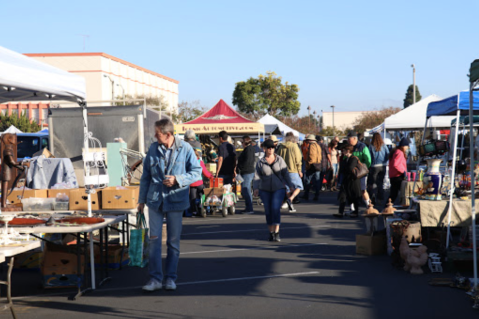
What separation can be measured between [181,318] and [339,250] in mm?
4656

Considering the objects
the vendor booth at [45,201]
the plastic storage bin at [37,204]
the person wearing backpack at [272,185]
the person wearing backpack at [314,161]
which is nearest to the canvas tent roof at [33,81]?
the vendor booth at [45,201]

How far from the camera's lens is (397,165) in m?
15.2

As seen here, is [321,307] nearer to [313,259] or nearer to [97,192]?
[313,259]

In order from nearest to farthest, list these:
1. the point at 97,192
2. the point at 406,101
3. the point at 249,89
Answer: the point at 97,192 → the point at 249,89 → the point at 406,101

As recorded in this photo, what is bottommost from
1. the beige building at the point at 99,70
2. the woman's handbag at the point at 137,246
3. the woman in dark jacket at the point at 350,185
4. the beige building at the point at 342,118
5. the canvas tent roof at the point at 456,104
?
the woman's handbag at the point at 137,246

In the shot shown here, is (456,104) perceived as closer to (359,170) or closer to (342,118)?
(359,170)

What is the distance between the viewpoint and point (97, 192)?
376 inches

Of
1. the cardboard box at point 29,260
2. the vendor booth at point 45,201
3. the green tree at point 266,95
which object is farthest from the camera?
the green tree at point 266,95

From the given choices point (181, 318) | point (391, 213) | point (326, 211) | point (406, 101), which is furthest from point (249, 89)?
point (406, 101)

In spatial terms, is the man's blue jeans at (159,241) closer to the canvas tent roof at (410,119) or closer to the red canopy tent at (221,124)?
the red canopy tent at (221,124)

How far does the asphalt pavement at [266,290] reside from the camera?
22.0 ft

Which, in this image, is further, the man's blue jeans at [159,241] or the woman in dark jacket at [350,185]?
the woman in dark jacket at [350,185]

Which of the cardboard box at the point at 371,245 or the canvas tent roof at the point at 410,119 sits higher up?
the canvas tent roof at the point at 410,119

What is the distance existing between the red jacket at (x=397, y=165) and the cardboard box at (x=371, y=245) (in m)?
5.26
